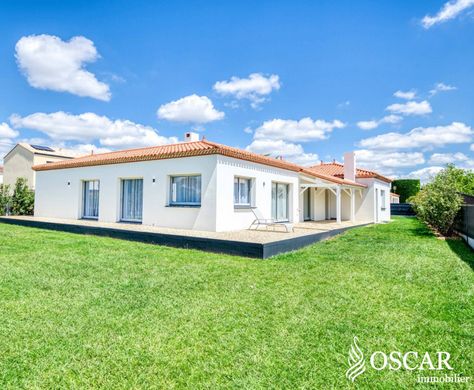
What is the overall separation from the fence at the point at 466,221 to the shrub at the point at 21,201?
28578 mm

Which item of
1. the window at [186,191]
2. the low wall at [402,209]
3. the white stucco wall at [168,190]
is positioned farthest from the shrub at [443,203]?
the low wall at [402,209]

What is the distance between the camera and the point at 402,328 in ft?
15.5

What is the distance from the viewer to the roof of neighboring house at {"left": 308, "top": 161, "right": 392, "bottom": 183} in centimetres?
2607

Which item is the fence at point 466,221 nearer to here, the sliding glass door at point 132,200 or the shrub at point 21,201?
the sliding glass door at point 132,200

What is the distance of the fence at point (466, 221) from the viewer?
12.2 meters

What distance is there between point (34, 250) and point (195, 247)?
5577 mm

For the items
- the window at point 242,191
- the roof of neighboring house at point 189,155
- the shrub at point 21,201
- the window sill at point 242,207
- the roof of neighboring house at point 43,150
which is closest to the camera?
the roof of neighboring house at point 189,155

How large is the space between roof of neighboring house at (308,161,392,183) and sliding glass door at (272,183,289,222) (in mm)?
9178

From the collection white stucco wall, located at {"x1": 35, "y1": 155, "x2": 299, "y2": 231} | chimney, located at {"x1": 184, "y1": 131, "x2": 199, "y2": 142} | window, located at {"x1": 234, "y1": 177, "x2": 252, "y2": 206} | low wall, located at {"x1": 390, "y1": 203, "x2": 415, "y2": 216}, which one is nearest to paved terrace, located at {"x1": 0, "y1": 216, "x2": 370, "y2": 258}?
white stucco wall, located at {"x1": 35, "y1": 155, "x2": 299, "y2": 231}

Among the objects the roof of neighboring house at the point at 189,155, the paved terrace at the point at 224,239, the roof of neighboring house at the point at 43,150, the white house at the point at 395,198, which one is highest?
the roof of neighboring house at the point at 43,150

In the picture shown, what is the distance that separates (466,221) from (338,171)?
48.8 ft

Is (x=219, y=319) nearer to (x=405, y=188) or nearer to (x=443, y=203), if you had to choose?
(x=443, y=203)

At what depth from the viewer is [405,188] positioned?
4612 centimetres

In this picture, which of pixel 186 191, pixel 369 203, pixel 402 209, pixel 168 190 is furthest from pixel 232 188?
pixel 402 209
